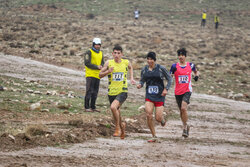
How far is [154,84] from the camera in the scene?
9250 millimetres

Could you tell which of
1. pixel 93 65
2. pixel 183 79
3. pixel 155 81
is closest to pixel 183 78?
pixel 183 79

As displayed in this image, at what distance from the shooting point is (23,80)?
63.3ft

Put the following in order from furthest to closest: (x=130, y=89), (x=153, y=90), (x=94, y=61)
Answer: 1. (x=130, y=89)
2. (x=94, y=61)
3. (x=153, y=90)

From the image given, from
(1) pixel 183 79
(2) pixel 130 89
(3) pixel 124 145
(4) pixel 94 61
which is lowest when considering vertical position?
(2) pixel 130 89

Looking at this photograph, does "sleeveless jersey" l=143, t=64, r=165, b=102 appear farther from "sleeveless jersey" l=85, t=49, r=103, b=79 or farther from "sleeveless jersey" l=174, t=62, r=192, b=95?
"sleeveless jersey" l=85, t=49, r=103, b=79

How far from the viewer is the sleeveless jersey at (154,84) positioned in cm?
921

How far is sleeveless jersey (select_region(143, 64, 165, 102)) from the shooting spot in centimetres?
921

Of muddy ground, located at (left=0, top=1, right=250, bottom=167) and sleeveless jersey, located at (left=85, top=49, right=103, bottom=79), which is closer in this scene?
muddy ground, located at (left=0, top=1, right=250, bottom=167)

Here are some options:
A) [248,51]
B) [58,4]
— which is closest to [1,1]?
[58,4]

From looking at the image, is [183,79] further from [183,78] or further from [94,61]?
[94,61]

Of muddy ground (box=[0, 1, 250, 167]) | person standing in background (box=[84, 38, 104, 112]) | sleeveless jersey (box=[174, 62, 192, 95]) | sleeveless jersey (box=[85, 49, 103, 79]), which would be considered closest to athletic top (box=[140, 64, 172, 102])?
sleeveless jersey (box=[174, 62, 192, 95])

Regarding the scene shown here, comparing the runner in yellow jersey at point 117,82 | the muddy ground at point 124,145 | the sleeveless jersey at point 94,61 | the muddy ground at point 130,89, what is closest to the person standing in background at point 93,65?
the sleeveless jersey at point 94,61

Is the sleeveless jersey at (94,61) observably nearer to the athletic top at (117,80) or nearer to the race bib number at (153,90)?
the athletic top at (117,80)

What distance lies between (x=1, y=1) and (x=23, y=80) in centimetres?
5646
